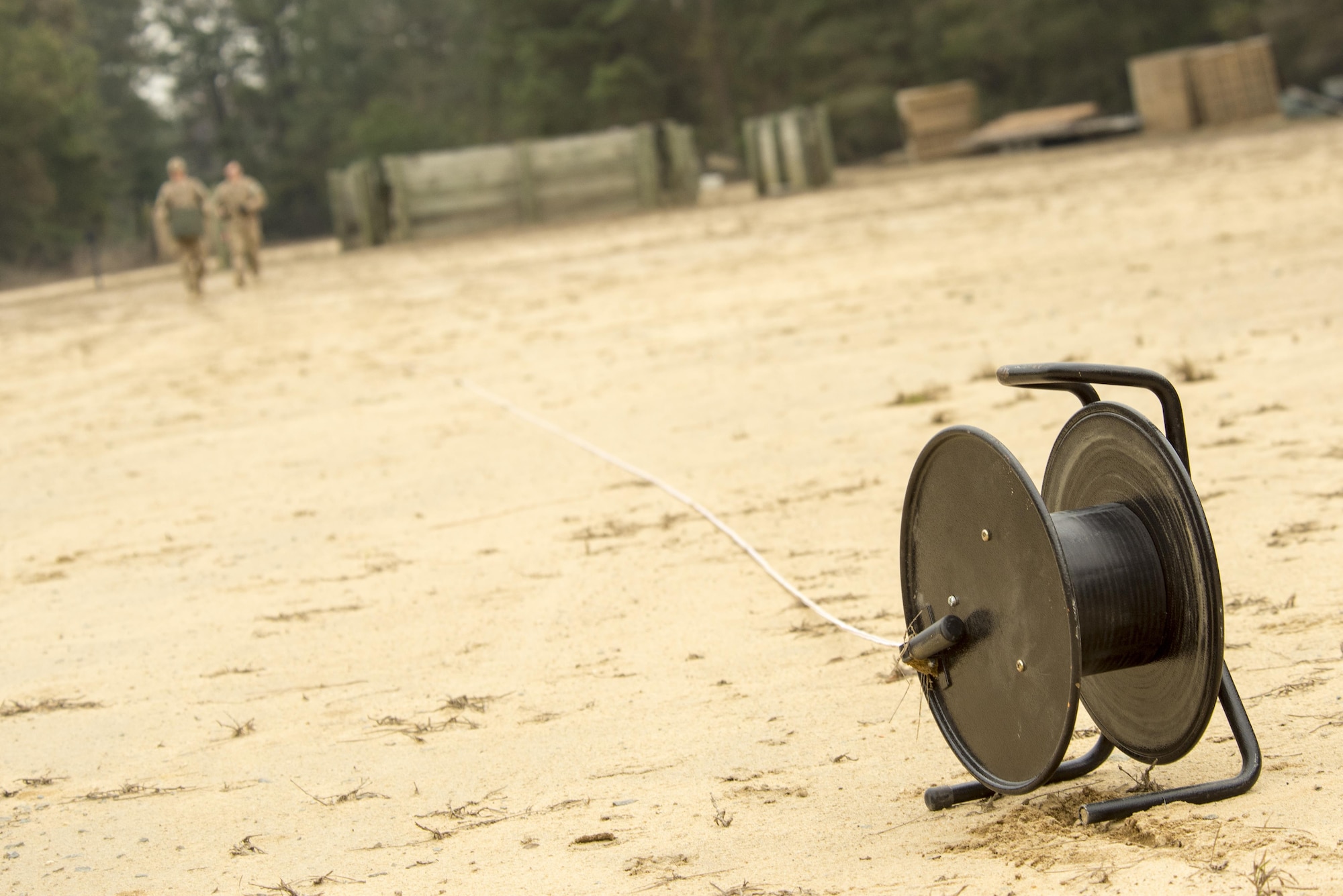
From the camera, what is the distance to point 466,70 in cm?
6331

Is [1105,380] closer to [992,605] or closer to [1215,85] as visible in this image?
[992,605]

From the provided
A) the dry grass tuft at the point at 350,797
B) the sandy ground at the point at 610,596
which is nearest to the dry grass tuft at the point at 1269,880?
the sandy ground at the point at 610,596

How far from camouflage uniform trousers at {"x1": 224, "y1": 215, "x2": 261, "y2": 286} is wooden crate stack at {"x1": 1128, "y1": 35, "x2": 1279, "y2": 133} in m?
18.8

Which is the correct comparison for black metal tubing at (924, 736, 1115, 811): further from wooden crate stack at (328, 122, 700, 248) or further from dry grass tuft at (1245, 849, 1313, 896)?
wooden crate stack at (328, 122, 700, 248)

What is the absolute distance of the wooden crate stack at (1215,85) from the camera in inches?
1185

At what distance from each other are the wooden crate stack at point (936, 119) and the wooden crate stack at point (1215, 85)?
23.7ft

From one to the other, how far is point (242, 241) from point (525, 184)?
7628mm

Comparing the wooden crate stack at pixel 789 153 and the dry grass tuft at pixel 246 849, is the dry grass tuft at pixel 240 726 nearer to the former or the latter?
the dry grass tuft at pixel 246 849

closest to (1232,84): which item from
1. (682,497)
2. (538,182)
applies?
(538,182)

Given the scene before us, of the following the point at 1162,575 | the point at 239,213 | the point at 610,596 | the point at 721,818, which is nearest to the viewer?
the point at 1162,575

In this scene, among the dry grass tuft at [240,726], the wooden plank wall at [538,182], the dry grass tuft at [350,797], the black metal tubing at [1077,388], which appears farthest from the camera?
the wooden plank wall at [538,182]

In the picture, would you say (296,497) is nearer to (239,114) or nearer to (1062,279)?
(1062,279)

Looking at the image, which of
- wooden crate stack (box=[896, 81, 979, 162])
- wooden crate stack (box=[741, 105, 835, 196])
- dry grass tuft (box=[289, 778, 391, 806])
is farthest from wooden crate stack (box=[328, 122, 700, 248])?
dry grass tuft (box=[289, 778, 391, 806])

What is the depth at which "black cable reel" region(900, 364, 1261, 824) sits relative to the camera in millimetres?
2783
